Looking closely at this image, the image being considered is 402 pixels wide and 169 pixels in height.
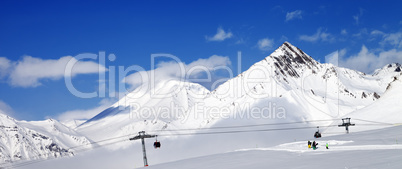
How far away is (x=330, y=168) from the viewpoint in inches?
1374

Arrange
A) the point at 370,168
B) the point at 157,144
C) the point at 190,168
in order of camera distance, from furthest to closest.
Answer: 1. the point at 157,144
2. the point at 190,168
3. the point at 370,168

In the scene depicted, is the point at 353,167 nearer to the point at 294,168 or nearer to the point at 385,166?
the point at 385,166

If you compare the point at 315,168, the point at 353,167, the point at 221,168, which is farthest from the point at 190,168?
the point at 353,167

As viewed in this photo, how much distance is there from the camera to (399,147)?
156 feet

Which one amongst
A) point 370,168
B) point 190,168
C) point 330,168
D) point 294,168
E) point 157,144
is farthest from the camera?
point 157,144

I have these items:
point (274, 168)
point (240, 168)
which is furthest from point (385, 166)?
point (240, 168)

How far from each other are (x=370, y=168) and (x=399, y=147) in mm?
19210

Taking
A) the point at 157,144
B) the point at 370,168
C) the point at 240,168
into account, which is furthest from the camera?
the point at 157,144

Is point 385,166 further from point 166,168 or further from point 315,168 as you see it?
point 166,168

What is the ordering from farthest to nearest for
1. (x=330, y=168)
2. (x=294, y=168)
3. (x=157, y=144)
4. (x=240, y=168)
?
(x=157, y=144) → (x=240, y=168) → (x=294, y=168) → (x=330, y=168)

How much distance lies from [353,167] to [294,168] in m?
6.40

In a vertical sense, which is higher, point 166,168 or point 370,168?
point 370,168

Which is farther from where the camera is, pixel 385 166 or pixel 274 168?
pixel 274 168

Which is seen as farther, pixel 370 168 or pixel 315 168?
pixel 315 168
